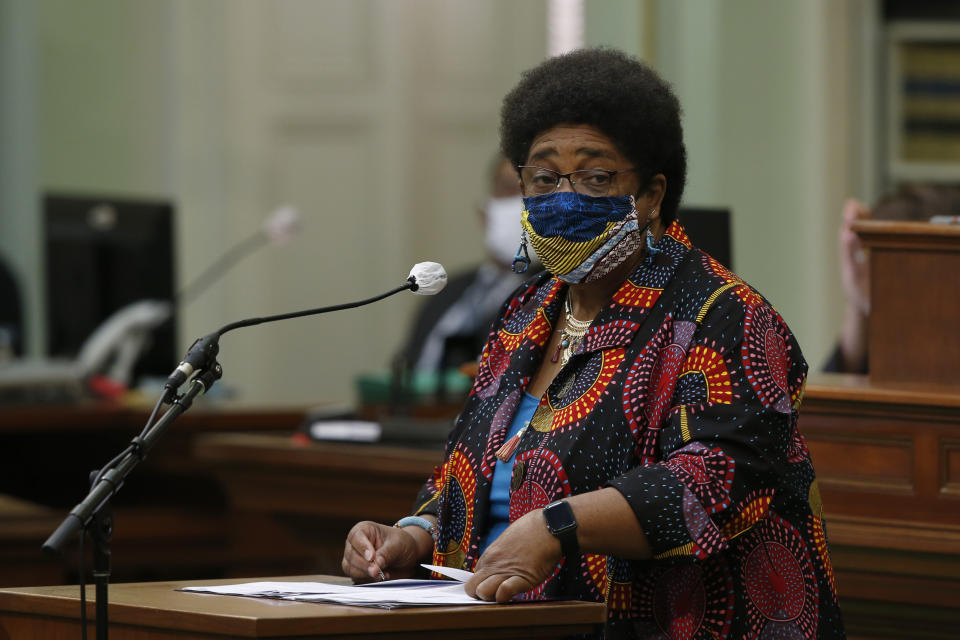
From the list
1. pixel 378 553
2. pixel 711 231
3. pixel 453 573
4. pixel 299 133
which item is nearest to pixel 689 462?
pixel 453 573

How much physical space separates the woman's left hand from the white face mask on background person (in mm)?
3521

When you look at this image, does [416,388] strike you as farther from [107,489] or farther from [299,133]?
[107,489]

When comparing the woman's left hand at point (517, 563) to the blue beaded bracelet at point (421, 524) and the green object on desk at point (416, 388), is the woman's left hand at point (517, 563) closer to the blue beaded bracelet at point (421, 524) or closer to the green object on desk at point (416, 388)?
the blue beaded bracelet at point (421, 524)

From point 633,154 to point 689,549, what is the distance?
56cm

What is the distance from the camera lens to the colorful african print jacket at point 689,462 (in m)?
1.99

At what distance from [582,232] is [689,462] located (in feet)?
1.23

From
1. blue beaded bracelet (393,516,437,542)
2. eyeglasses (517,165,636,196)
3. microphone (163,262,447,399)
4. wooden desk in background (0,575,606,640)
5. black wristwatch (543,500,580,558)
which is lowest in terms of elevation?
blue beaded bracelet (393,516,437,542)

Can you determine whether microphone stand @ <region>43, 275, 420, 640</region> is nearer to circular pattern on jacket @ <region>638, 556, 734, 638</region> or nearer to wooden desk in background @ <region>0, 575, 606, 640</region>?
wooden desk in background @ <region>0, 575, 606, 640</region>

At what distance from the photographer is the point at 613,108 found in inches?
86.6

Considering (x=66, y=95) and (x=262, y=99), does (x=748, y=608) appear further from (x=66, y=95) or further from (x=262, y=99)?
(x=66, y=95)

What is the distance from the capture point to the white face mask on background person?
5.50 m

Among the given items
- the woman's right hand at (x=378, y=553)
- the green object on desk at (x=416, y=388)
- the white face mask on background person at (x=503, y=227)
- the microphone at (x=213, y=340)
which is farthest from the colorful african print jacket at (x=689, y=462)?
the white face mask on background person at (x=503, y=227)

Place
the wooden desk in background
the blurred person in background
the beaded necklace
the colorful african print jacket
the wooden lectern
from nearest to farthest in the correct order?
the wooden desk in background, the colorful african print jacket, the beaded necklace, the wooden lectern, the blurred person in background

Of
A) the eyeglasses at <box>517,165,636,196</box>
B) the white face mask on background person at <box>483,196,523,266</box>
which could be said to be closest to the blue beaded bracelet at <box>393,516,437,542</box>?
the eyeglasses at <box>517,165,636,196</box>
